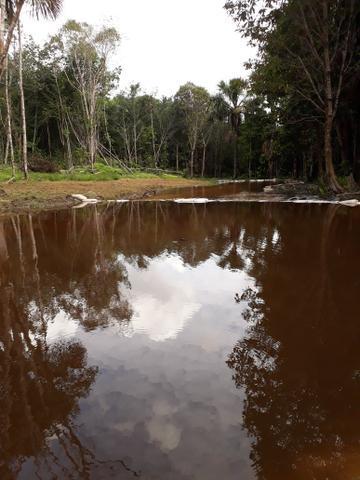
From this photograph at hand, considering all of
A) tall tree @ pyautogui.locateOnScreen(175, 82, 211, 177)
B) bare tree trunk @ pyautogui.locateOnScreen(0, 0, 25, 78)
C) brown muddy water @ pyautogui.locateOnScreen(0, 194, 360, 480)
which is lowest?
brown muddy water @ pyautogui.locateOnScreen(0, 194, 360, 480)

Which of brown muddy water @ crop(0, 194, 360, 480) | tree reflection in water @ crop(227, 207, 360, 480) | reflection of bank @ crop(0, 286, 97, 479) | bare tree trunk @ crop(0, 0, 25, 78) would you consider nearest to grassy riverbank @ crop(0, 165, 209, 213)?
bare tree trunk @ crop(0, 0, 25, 78)

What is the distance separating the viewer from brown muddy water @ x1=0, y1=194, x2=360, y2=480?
2.10 m

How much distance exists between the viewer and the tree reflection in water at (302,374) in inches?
81.6

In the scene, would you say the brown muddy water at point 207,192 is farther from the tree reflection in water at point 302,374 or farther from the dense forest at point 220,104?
the tree reflection in water at point 302,374

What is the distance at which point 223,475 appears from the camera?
1.96 m

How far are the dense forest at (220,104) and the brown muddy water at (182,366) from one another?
7.85m

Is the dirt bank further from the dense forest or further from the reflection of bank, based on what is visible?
the reflection of bank

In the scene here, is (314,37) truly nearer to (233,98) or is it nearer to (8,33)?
(8,33)

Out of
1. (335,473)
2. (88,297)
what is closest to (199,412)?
(335,473)

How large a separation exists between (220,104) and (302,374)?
48408mm

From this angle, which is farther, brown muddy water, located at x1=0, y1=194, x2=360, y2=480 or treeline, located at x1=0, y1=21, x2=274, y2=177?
treeline, located at x1=0, y1=21, x2=274, y2=177

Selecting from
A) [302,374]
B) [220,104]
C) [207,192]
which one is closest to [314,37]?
[207,192]

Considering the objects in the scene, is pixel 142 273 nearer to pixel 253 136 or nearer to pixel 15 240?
pixel 15 240

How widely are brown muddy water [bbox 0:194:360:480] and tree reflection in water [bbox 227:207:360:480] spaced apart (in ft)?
0.03
